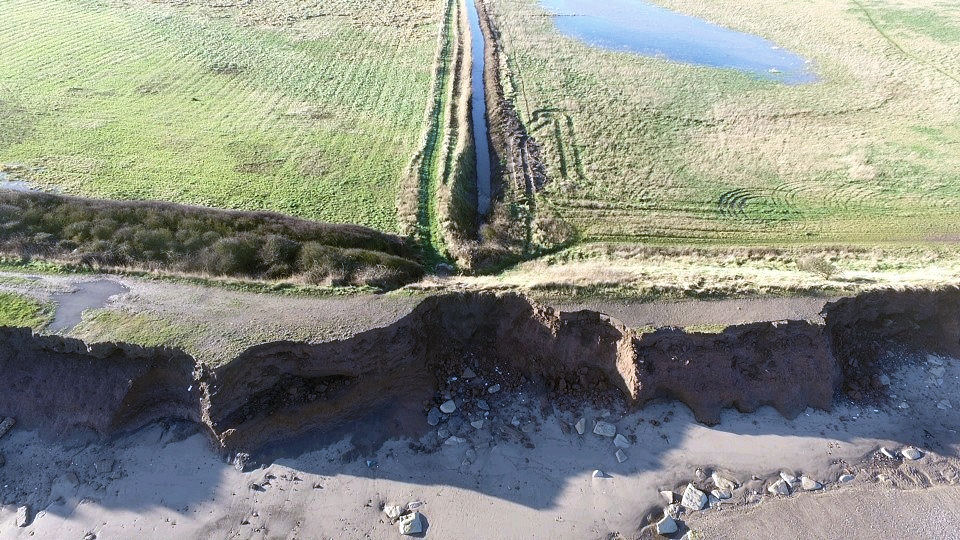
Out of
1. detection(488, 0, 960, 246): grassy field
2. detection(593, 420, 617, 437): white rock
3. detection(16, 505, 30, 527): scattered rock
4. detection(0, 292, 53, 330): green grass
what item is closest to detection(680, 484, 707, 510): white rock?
detection(593, 420, 617, 437): white rock

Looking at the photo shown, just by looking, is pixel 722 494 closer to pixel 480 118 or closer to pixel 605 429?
pixel 605 429

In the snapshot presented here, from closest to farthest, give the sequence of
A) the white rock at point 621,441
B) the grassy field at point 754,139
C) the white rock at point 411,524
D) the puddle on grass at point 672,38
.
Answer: the white rock at point 411,524
the white rock at point 621,441
the grassy field at point 754,139
the puddle on grass at point 672,38

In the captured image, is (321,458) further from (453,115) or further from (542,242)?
(453,115)

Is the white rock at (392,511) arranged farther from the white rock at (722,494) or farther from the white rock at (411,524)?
the white rock at (722,494)

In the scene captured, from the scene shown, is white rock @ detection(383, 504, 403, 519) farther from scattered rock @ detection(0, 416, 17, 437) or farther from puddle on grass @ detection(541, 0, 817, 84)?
puddle on grass @ detection(541, 0, 817, 84)

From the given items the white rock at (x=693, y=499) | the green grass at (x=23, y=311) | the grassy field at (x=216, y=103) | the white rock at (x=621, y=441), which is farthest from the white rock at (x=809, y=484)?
the green grass at (x=23, y=311)

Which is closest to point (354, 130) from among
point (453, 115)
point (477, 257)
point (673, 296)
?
point (453, 115)

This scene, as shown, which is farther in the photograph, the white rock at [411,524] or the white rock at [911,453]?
the white rock at [911,453]

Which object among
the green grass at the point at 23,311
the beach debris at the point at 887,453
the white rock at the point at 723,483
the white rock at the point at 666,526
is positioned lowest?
the white rock at the point at 666,526
